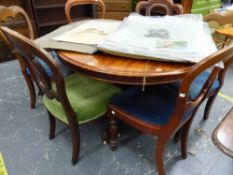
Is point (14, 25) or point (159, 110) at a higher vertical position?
point (14, 25)

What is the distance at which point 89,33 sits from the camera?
1.16m

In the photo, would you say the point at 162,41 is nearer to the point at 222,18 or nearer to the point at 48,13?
the point at 222,18

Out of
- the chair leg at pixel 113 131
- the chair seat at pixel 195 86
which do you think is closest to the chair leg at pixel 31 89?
the chair leg at pixel 113 131

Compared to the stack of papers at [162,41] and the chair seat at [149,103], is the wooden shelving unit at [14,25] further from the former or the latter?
the chair seat at [149,103]

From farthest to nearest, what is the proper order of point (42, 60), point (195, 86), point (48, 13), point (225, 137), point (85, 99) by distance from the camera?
point (48, 13)
point (195, 86)
point (85, 99)
point (42, 60)
point (225, 137)

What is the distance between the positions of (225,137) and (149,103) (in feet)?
1.70

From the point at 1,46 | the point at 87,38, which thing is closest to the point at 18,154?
the point at 87,38

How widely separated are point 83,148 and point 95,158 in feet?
0.40

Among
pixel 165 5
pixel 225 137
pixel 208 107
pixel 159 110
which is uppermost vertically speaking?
pixel 165 5

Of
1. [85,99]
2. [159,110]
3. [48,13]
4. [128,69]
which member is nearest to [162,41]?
[128,69]

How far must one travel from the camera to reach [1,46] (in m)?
2.40

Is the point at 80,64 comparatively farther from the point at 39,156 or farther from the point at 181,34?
the point at 39,156

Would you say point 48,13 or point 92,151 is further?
point 48,13

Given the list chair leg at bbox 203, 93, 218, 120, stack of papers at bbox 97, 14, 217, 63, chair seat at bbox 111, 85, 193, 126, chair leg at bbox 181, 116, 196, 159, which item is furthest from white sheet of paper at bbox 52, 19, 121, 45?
chair leg at bbox 203, 93, 218, 120
